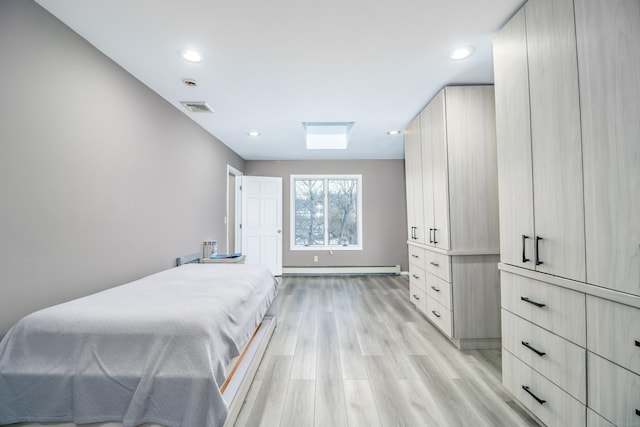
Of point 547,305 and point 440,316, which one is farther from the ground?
point 547,305

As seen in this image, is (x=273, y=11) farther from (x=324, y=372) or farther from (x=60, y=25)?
(x=324, y=372)

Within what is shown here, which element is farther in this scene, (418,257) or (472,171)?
(418,257)

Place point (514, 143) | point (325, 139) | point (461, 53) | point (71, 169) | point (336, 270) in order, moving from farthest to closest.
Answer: point (336, 270) < point (325, 139) < point (461, 53) < point (71, 169) < point (514, 143)

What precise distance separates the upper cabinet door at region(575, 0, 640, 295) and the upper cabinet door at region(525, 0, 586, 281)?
48 millimetres

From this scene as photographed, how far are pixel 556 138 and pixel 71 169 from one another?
2.81 metres

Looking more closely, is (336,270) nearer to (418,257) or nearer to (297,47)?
(418,257)

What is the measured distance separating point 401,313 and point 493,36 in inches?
115

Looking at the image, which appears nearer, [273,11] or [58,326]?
[58,326]

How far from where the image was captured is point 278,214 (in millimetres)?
5582

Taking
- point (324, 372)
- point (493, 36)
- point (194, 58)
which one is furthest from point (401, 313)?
point (194, 58)

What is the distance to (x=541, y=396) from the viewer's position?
150cm

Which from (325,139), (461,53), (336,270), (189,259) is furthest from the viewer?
(336,270)

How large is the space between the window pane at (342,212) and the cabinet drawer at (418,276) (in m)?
2.33

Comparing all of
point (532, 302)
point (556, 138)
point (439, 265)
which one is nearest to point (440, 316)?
point (439, 265)
